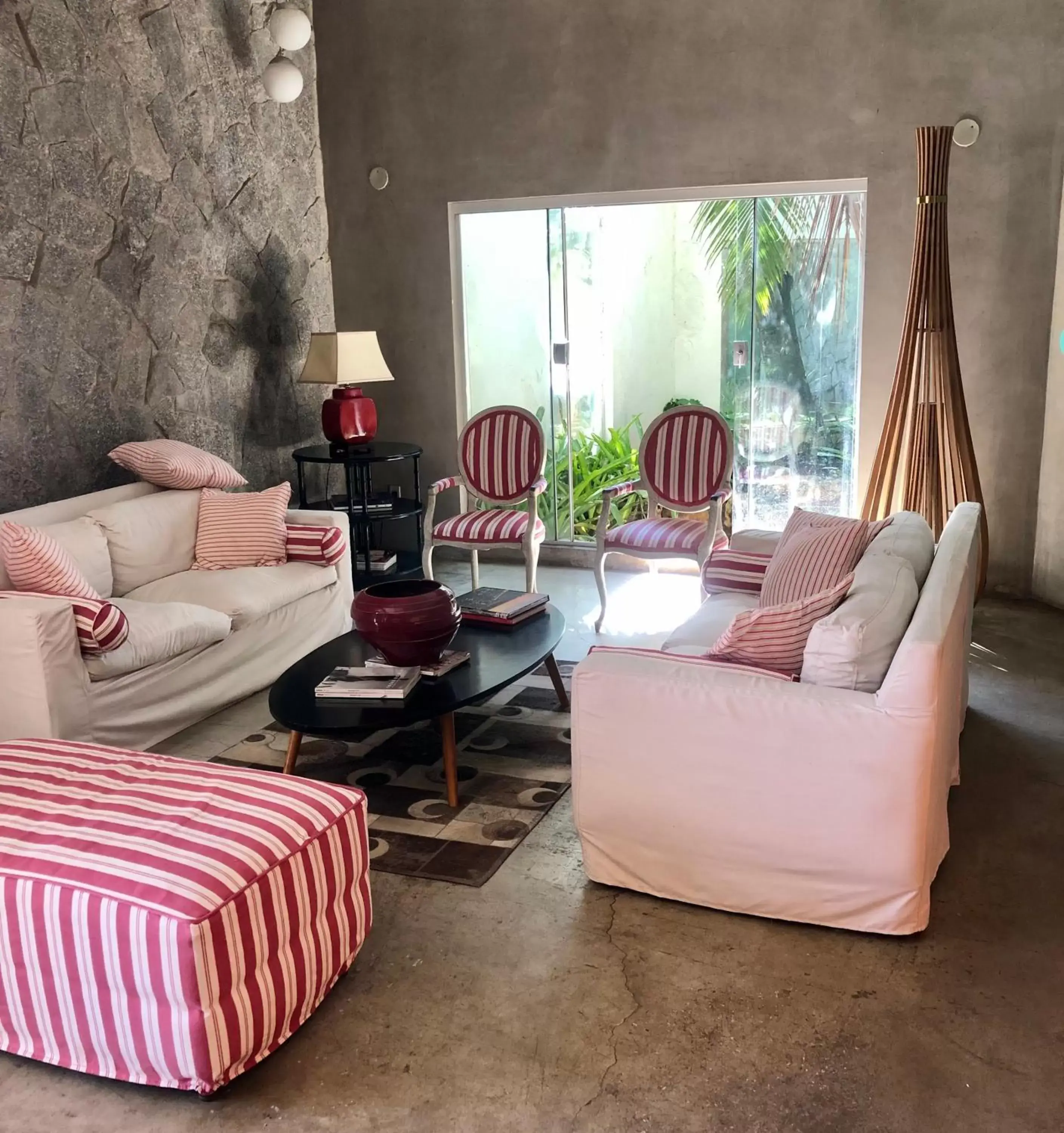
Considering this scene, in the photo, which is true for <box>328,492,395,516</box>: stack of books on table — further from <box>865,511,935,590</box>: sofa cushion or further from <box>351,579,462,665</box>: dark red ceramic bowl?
<box>865,511,935,590</box>: sofa cushion

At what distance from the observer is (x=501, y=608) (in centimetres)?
404

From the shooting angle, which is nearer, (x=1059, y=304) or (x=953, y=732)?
(x=953, y=732)

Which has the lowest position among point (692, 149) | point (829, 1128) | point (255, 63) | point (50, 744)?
point (829, 1128)

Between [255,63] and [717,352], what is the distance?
279 cm

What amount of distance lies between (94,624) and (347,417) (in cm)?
229

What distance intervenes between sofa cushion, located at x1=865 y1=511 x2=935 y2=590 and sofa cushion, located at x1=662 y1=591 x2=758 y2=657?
0.45 metres

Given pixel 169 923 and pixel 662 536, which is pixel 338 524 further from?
pixel 169 923

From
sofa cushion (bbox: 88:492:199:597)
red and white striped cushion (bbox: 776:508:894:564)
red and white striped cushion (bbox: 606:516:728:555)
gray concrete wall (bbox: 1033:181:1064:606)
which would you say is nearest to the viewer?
red and white striped cushion (bbox: 776:508:894:564)

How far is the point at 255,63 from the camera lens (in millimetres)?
5758

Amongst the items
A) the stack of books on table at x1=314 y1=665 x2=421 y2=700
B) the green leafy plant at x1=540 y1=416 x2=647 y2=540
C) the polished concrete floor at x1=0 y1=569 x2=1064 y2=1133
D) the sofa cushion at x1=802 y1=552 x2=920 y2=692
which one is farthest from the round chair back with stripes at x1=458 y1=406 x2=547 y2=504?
the sofa cushion at x1=802 y1=552 x2=920 y2=692

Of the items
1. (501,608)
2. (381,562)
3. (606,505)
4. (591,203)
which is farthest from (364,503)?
(591,203)

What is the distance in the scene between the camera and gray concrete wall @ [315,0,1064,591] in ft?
16.5

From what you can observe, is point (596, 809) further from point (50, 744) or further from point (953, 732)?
point (50, 744)

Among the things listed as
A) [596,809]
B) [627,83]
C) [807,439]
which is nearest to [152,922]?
[596,809]
